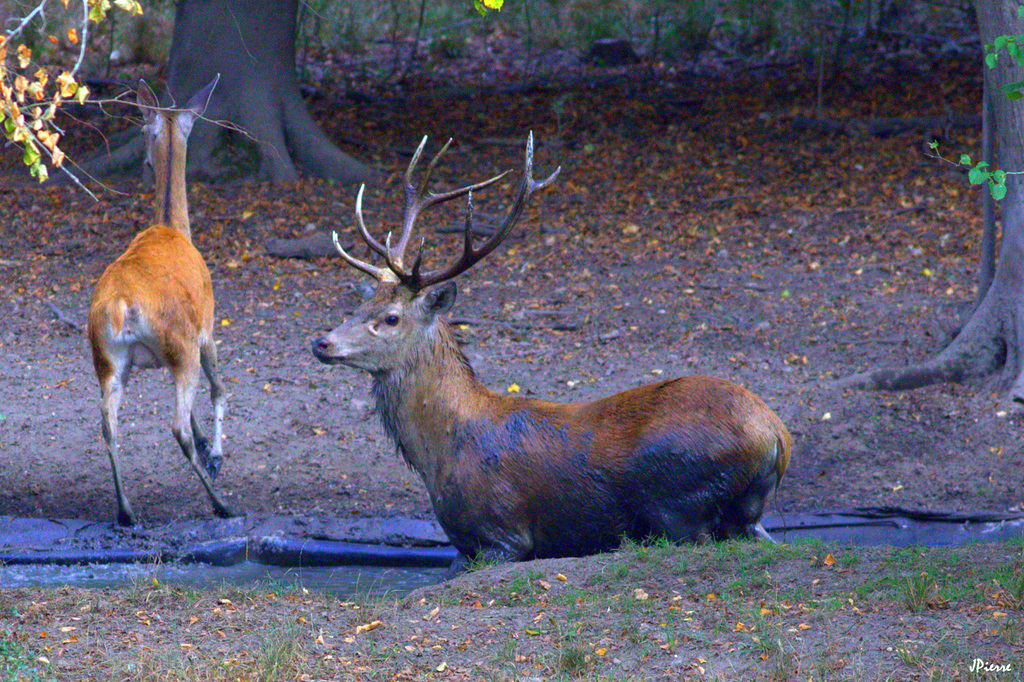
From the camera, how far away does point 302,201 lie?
45.7 feet

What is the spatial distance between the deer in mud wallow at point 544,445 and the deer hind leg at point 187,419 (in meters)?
1.50

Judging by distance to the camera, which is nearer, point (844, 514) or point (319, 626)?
point (319, 626)

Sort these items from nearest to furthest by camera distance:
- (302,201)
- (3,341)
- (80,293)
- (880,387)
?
(880,387), (3,341), (80,293), (302,201)

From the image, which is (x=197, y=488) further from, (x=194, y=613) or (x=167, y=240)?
(x=194, y=613)

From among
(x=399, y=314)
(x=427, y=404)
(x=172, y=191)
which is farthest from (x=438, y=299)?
(x=172, y=191)

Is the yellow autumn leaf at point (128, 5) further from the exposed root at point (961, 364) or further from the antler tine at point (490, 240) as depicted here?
the exposed root at point (961, 364)

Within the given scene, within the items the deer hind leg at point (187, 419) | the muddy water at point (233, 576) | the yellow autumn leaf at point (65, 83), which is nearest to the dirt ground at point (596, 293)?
the deer hind leg at point (187, 419)

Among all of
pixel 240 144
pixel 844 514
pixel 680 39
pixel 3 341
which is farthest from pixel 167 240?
pixel 680 39

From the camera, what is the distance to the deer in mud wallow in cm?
639

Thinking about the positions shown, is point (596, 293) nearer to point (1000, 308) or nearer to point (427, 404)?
point (1000, 308)

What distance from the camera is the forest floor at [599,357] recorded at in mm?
5094

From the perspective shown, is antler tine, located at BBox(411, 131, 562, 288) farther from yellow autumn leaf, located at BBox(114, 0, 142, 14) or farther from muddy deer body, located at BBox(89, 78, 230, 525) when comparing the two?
yellow autumn leaf, located at BBox(114, 0, 142, 14)

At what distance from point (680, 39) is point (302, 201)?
28.6 feet

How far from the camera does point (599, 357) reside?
10156 mm
